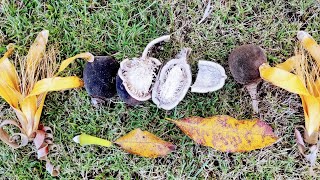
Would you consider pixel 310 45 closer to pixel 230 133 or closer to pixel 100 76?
pixel 230 133

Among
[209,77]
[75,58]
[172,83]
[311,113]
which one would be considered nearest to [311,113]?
[311,113]

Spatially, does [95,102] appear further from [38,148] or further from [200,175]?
[200,175]

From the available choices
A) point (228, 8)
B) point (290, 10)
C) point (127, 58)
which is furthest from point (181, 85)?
point (290, 10)

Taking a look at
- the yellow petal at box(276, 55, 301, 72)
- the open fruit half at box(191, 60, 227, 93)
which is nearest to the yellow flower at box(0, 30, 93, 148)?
the open fruit half at box(191, 60, 227, 93)

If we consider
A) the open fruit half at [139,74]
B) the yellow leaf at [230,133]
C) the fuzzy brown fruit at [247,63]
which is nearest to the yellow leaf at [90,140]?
the open fruit half at [139,74]

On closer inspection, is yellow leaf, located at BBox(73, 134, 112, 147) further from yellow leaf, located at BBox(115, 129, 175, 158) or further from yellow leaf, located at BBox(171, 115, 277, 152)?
yellow leaf, located at BBox(171, 115, 277, 152)
